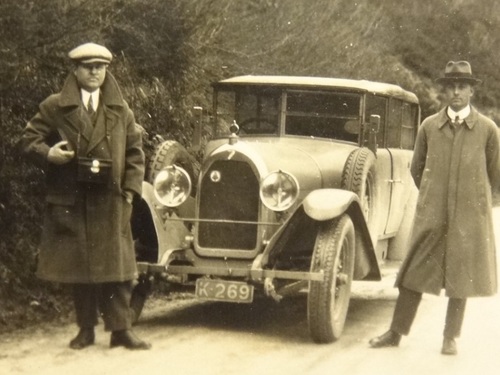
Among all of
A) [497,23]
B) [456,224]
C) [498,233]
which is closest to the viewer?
[456,224]

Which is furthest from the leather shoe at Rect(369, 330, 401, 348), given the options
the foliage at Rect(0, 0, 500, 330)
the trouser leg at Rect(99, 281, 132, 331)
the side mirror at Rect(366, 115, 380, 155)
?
the foliage at Rect(0, 0, 500, 330)

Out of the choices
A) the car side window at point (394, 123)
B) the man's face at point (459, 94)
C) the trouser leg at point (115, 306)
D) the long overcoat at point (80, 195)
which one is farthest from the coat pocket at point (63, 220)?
the car side window at point (394, 123)

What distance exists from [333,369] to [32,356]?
6.35ft

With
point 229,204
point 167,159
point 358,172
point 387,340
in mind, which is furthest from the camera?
point 167,159

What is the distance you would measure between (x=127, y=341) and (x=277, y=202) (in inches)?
63.7

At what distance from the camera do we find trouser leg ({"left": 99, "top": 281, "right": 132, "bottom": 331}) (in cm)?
659

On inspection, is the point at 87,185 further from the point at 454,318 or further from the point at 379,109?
the point at 379,109

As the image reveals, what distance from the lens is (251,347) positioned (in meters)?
7.02

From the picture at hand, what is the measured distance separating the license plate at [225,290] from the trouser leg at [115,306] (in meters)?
0.75

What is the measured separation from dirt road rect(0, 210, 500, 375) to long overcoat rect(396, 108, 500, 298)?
53 centimetres

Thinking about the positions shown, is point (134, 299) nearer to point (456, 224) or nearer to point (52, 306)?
point (52, 306)

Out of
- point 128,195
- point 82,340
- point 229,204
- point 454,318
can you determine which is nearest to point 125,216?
point 128,195

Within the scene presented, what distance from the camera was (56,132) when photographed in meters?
6.58

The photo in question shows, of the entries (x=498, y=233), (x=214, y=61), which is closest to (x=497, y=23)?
(x=498, y=233)
